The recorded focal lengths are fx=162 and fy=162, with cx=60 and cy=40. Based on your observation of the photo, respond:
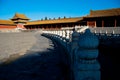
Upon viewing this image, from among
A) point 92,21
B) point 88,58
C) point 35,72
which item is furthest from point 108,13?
point 88,58

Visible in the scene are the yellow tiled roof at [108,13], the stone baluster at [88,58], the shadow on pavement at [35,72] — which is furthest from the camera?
the yellow tiled roof at [108,13]

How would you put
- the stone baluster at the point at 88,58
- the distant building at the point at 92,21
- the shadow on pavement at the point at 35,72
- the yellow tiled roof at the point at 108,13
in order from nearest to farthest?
the stone baluster at the point at 88,58 → the shadow on pavement at the point at 35,72 → the distant building at the point at 92,21 → the yellow tiled roof at the point at 108,13

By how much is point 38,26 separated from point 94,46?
5429 centimetres

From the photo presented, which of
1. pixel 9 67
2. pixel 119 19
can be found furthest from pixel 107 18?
pixel 9 67

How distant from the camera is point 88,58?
275cm

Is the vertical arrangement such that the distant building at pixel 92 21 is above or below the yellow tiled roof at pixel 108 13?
below

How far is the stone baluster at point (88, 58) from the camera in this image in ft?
8.84

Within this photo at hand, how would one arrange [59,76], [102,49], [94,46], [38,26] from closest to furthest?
[94,46], [59,76], [102,49], [38,26]

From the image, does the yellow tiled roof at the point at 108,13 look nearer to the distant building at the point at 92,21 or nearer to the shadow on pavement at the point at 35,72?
the distant building at the point at 92,21

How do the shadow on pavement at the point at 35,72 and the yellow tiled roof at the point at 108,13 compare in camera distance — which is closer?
the shadow on pavement at the point at 35,72

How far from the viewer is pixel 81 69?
2824 mm

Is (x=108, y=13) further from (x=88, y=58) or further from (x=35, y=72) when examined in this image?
(x=88, y=58)

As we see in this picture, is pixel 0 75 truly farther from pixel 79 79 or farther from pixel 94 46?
pixel 94 46

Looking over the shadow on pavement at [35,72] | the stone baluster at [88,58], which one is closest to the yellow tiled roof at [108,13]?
the shadow on pavement at [35,72]
